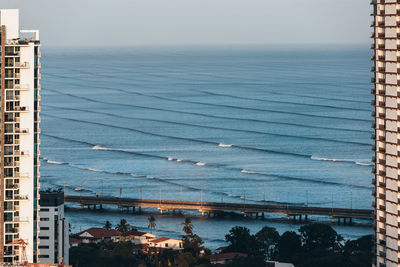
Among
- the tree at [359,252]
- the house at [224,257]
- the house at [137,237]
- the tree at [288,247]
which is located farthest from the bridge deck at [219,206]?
the house at [224,257]

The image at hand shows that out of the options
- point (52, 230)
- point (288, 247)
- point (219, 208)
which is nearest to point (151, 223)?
point (219, 208)

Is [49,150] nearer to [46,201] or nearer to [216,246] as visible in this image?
[216,246]

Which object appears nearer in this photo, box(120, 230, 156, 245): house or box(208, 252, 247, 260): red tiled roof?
box(208, 252, 247, 260): red tiled roof

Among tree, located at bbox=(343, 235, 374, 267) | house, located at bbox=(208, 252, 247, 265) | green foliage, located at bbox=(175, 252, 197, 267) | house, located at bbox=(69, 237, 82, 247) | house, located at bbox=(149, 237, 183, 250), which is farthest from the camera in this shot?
house, located at bbox=(149, 237, 183, 250)

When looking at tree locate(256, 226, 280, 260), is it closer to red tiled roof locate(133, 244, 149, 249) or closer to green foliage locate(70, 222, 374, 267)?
green foliage locate(70, 222, 374, 267)

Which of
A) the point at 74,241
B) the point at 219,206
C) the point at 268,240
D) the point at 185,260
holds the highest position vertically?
the point at 219,206

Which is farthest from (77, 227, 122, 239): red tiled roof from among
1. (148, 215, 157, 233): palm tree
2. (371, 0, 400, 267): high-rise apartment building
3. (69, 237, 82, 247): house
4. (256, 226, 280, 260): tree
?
(371, 0, 400, 267): high-rise apartment building

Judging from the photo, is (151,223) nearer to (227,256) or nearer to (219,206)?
(219,206)
